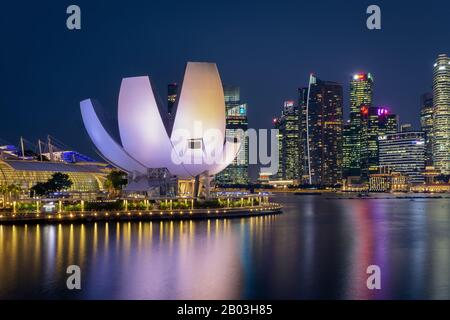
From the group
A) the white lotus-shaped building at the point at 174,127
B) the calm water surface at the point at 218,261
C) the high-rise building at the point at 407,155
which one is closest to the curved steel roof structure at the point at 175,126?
the white lotus-shaped building at the point at 174,127

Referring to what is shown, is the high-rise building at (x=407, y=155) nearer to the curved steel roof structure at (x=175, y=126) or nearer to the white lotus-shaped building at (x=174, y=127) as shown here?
the white lotus-shaped building at (x=174, y=127)

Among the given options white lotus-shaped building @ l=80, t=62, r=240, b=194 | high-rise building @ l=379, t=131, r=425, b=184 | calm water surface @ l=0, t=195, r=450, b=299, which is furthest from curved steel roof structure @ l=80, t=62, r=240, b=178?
high-rise building @ l=379, t=131, r=425, b=184

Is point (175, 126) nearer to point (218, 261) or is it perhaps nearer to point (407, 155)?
point (218, 261)

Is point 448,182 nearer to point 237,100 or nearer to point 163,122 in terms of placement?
point 237,100

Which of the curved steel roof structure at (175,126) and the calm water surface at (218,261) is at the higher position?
the curved steel roof structure at (175,126)

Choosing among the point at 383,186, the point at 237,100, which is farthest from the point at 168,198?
the point at 383,186

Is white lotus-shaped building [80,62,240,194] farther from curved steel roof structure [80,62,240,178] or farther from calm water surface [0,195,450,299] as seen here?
calm water surface [0,195,450,299]
